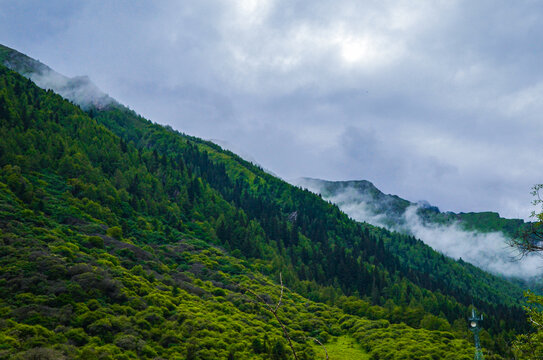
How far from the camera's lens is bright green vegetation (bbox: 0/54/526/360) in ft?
186

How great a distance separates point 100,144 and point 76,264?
11806 cm

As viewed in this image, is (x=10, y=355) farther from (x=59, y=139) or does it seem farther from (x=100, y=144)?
(x=100, y=144)

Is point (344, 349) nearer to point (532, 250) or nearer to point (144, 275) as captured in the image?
point (144, 275)

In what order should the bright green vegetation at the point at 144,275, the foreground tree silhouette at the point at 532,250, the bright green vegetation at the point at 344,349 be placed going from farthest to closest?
the bright green vegetation at the point at 344,349
the bright green vegetation at the point at 144,275
the foreground tree silhouette at the point at 532,250

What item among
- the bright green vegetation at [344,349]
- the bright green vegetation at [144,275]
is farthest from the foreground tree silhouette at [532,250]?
the bright green vegetation at [344,349]

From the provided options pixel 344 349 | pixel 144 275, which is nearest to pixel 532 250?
pixel 344 349

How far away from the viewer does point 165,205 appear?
16675cm

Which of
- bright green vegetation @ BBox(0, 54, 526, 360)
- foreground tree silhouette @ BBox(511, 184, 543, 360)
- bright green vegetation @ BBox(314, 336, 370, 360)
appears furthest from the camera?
bright green vegetation @ BBox(314, 336, 370, 360)

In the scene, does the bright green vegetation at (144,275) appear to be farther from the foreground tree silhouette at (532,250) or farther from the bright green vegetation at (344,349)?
the foreground tree silhouette at (532,250)

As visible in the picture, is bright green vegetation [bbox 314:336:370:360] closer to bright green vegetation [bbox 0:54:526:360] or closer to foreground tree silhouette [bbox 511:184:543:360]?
bright green vegetation [bbox 0:54:526:360]

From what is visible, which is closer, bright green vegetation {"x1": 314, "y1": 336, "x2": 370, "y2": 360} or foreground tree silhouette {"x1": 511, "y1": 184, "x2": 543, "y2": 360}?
foreground tree silhouette {"x1": 511, "y1": 184, "x2": 543, "y2": 360}

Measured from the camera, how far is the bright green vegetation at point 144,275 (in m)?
56.7

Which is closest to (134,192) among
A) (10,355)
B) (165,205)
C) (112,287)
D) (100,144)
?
(165,205)

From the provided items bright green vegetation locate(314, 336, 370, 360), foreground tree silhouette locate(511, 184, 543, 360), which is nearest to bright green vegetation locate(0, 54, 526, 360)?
bright green vegetation locate(314, 336, 370, 360)
